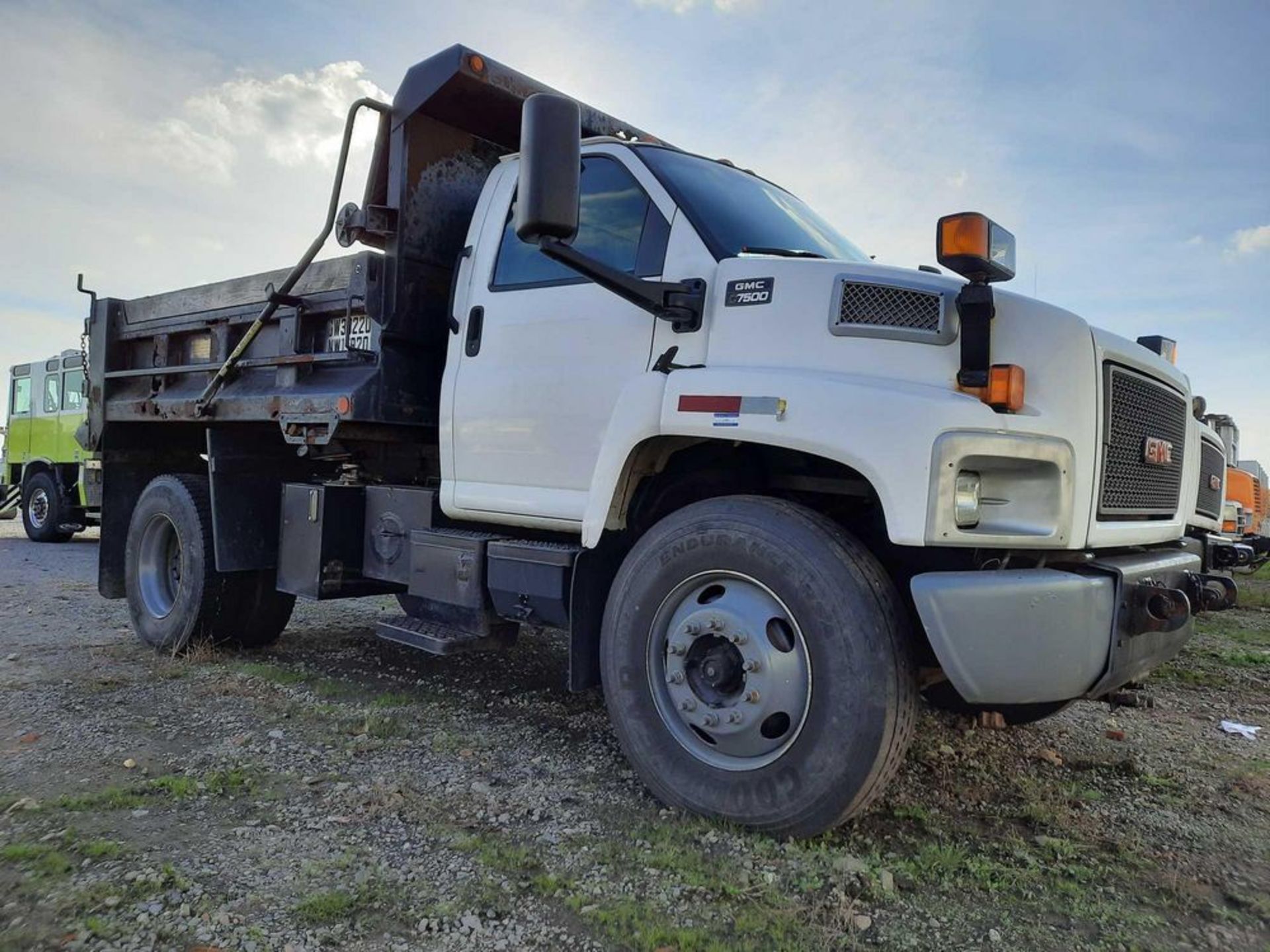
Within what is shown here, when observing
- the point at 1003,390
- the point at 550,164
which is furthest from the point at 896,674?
the point at 550,164

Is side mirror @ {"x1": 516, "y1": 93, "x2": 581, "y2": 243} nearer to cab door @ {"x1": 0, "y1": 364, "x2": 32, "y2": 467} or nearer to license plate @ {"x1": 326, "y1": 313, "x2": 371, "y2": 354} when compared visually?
license plate @ {"x1": 326, "y1": 313, "x2": 371, "y2": 354}

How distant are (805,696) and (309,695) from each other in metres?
2.94

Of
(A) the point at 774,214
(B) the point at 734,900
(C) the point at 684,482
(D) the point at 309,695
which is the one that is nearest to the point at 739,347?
(C) the point at 684,482

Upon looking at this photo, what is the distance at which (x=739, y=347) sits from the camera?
3.35 meters

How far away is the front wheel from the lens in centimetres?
288

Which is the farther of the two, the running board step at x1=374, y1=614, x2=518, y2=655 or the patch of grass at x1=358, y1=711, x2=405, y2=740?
the running board step at x1=374, y1=614, x2=518, y2=655

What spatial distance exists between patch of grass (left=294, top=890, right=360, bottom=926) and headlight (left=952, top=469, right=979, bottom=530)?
207 centimetres

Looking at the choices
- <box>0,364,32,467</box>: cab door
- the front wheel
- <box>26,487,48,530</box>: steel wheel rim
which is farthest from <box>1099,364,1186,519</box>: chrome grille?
<box>0,364,32,467</box>: cab door

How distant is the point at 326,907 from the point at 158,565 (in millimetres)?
4374

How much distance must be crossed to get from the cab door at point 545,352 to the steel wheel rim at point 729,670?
30.9 inches

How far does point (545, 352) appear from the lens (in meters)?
4.05

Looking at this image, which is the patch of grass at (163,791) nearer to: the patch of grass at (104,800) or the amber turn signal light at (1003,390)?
the patch of grass at (104,800)

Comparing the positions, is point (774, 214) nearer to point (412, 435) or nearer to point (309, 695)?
point (412, 435)

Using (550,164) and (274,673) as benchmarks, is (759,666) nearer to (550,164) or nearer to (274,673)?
(550,164)
